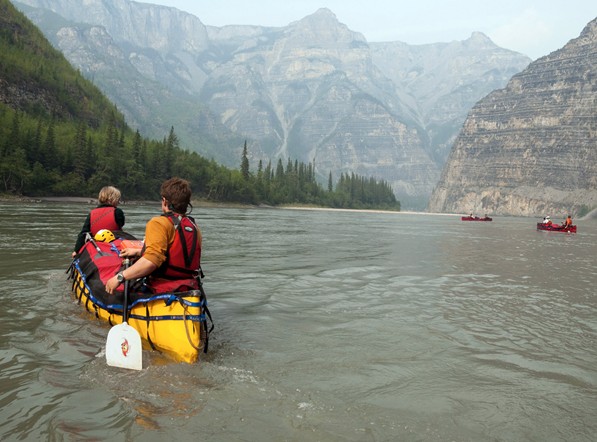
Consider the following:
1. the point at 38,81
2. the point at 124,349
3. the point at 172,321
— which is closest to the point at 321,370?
the point at 172,321

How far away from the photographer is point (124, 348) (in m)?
6.89

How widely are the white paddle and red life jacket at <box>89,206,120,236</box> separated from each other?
4623mm

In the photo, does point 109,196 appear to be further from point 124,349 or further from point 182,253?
point 124,349

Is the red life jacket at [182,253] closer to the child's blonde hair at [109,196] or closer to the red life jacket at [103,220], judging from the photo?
the red life jacket at [103,220]

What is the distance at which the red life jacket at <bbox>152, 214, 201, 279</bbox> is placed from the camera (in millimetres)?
7414

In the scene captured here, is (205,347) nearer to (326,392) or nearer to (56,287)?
(326,392)

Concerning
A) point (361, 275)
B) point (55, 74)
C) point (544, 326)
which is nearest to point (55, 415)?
point (544, 326)

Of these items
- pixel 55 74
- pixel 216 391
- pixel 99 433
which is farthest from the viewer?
pixel 55 74

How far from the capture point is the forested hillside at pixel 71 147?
97.3 meters

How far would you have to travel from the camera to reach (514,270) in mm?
20938

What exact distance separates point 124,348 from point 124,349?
0.02m

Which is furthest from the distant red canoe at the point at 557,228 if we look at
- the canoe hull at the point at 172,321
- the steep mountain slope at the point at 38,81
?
the steep mountain slope at the point at 38,81

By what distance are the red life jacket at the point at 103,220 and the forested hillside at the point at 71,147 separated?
292 feet

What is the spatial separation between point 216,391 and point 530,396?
14.6 ft
